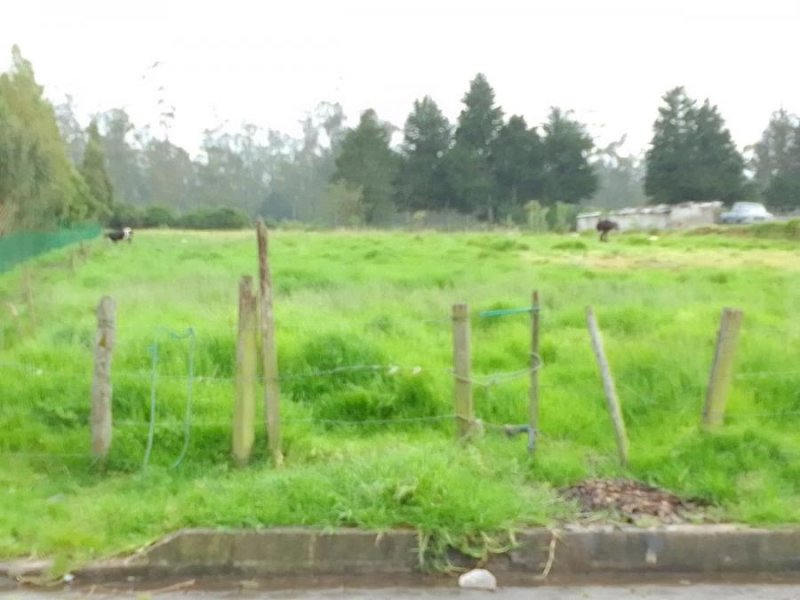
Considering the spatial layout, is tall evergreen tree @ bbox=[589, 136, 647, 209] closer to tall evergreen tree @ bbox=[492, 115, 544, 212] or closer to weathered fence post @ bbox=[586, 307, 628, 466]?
tall evergreen tree @ bbox=[492, 115, 544, 212]

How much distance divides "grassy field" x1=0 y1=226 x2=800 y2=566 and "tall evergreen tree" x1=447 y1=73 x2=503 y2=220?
4637 centimetres

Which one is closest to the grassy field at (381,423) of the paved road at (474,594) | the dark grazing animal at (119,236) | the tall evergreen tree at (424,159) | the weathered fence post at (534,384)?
the weathered fence post at (534,384)

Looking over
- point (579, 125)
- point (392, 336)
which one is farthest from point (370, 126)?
point (392, 336)

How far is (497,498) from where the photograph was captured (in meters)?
5.64

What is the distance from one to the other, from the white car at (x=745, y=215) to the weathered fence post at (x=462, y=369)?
143 ft

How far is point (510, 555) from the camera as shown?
17.6ft

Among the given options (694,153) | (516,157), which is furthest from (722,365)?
(516,157)

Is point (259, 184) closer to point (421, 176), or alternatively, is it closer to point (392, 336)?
point (421, 176)

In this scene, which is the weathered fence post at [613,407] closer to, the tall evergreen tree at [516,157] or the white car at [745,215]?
the white car at [745,215]

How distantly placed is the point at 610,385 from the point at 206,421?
9.44ft

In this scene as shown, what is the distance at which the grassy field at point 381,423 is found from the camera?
5.59m

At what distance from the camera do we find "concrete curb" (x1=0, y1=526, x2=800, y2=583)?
17.5 ft

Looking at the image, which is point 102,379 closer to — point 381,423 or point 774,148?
point 381,423

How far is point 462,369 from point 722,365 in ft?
5.76
